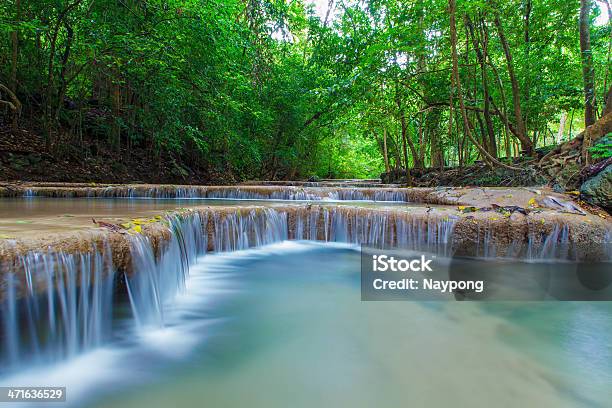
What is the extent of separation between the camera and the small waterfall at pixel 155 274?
2.18 m

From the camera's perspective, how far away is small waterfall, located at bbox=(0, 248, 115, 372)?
1.53 metres

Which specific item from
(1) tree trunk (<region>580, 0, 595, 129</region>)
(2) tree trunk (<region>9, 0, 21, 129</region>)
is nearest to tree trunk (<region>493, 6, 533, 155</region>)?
(1) tree trunk (<region>580, 0, 595, 129</region>)

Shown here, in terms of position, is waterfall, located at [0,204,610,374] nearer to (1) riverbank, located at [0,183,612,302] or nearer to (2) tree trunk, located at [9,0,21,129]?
(1) riverbank, located at [0,183,612,302]

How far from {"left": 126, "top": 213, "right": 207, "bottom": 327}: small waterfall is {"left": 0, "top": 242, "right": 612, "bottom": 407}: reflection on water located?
116 millimetres

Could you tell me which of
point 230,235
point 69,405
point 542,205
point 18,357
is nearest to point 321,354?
point 69,405

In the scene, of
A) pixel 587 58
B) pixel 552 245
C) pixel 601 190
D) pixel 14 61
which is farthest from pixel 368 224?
pixel 14 61

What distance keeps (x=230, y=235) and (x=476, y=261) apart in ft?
9.68

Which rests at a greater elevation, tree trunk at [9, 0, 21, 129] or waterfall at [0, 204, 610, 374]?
tree trunk at [9, 0, 21, 129]

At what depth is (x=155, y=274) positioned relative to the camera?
238 cm

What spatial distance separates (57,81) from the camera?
8984 mm

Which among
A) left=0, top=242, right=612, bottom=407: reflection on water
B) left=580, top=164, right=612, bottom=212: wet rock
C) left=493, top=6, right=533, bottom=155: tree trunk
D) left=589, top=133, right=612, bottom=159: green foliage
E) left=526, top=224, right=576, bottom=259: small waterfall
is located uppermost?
left=493, top=6, right=533, bottom=155: tree trunk

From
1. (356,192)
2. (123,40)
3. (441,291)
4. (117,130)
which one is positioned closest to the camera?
(441,291)

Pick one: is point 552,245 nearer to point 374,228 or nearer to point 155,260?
point 374,228

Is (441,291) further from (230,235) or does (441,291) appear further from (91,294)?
(91,294)
